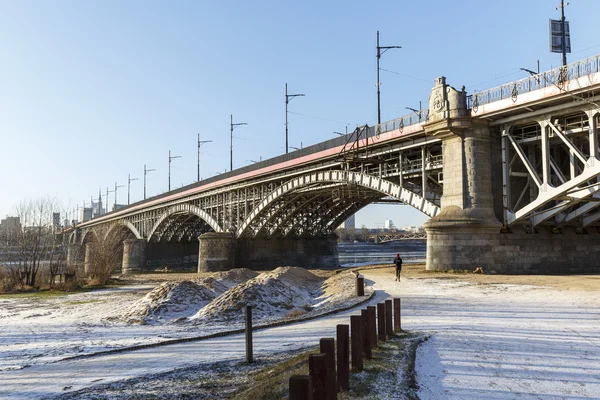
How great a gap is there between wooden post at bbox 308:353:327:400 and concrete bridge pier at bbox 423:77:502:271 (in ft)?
78.6

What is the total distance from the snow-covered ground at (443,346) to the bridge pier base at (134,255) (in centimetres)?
5851

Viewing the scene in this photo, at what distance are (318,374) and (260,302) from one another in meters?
15.1

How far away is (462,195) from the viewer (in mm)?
28297

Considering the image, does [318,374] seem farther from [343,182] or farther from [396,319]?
[343,182]

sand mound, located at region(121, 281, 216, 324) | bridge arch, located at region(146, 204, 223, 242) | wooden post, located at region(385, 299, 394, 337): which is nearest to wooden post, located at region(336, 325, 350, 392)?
wooden post, located at region(385, 299, 394, 337)

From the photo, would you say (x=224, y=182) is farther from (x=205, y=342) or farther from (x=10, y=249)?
(x=205, y=342)

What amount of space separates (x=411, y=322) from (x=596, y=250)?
2384 cm

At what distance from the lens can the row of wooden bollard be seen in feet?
15.0

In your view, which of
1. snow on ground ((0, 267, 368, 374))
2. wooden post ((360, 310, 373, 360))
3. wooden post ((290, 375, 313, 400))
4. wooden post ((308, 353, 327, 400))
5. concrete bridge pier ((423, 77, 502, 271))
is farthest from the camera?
concrete bridge pier ((423, 77, 502, 271))

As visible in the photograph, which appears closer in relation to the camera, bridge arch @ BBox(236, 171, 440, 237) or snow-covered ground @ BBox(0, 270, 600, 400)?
snow-covered ground @ BBox(0, 270, 600, 400)

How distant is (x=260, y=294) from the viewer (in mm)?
20359

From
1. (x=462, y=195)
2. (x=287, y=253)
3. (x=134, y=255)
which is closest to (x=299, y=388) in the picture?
(x=462, y=195)

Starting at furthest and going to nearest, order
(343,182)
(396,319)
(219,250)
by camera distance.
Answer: (219,250) < (343,182) < (396,319)

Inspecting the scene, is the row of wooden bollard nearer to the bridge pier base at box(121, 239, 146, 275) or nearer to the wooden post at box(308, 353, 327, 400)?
the wooden post at box(308, 353, 327, 400)
